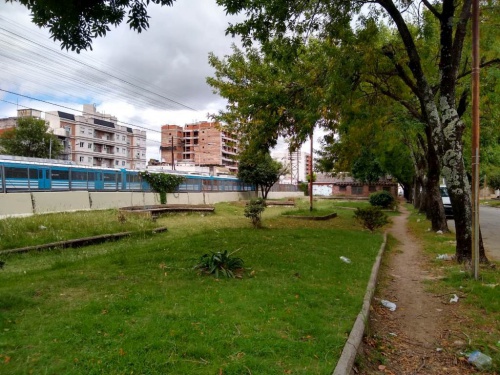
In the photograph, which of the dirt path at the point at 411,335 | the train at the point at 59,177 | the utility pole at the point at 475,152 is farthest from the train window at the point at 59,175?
the utility pole at the point at 475,152

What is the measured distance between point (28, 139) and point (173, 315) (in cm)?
5023

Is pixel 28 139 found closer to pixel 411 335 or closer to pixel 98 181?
pixel 98 181

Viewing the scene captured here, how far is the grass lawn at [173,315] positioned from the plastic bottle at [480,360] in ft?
4.06

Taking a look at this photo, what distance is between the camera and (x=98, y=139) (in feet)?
240

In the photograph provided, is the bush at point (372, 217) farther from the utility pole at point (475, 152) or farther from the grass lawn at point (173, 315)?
the utility pole at point (475, 152)

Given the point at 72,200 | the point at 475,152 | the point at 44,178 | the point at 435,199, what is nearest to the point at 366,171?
the point at 435,199

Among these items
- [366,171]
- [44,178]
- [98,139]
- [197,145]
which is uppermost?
[197,145]

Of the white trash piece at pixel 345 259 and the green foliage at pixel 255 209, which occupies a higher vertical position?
the green foliage at pixel 255 209

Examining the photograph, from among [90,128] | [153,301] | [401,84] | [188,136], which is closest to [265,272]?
[153,301]

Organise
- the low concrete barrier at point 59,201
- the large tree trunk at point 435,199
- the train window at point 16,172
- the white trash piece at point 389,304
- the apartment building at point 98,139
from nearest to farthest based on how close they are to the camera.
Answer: the white trash piece at point 389,304 < the large tree trunk at point 435,199 < the low concrete barrier at point 59,201 < the train window at point 16,172 < the apartment building at point 98,139

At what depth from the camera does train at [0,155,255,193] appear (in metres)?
19.5

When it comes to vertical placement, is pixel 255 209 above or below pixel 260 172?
below

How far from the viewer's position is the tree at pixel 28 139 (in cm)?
4547

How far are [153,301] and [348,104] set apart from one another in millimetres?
7633
